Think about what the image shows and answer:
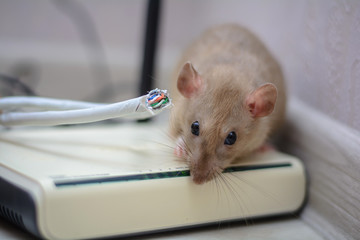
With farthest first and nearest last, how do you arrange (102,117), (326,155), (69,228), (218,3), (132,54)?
(132,54)
(218,3)
(326,155)
(102,117)
(69,228)

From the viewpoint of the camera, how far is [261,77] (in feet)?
5.46

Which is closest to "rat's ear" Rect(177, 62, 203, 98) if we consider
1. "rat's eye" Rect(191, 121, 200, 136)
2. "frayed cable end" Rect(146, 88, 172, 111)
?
"rat's eye" Rect(191, 121, 200, 136)

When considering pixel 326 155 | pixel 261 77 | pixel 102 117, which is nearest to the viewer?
pixel 102 117

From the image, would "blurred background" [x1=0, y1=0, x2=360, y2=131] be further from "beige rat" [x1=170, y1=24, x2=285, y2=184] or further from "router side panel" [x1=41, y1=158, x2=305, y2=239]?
"router side panel" [x1=41, y1=158, x2=305, y2=239]

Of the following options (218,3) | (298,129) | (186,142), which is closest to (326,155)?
(298,129)

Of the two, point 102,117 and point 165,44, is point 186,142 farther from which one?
point 165,44

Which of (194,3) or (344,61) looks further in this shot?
(194,3)

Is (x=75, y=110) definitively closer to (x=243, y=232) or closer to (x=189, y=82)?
(x=189, y=82)

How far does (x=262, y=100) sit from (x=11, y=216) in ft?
2.87

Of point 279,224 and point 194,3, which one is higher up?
point 194,3

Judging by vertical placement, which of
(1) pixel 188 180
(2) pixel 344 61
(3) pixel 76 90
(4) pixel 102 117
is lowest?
(3) pixel 76 90

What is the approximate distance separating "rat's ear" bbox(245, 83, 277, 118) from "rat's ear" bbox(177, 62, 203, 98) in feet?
0.61

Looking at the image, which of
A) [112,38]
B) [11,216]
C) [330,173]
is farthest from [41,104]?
[112,38]

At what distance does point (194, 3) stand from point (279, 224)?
2.23 metres
